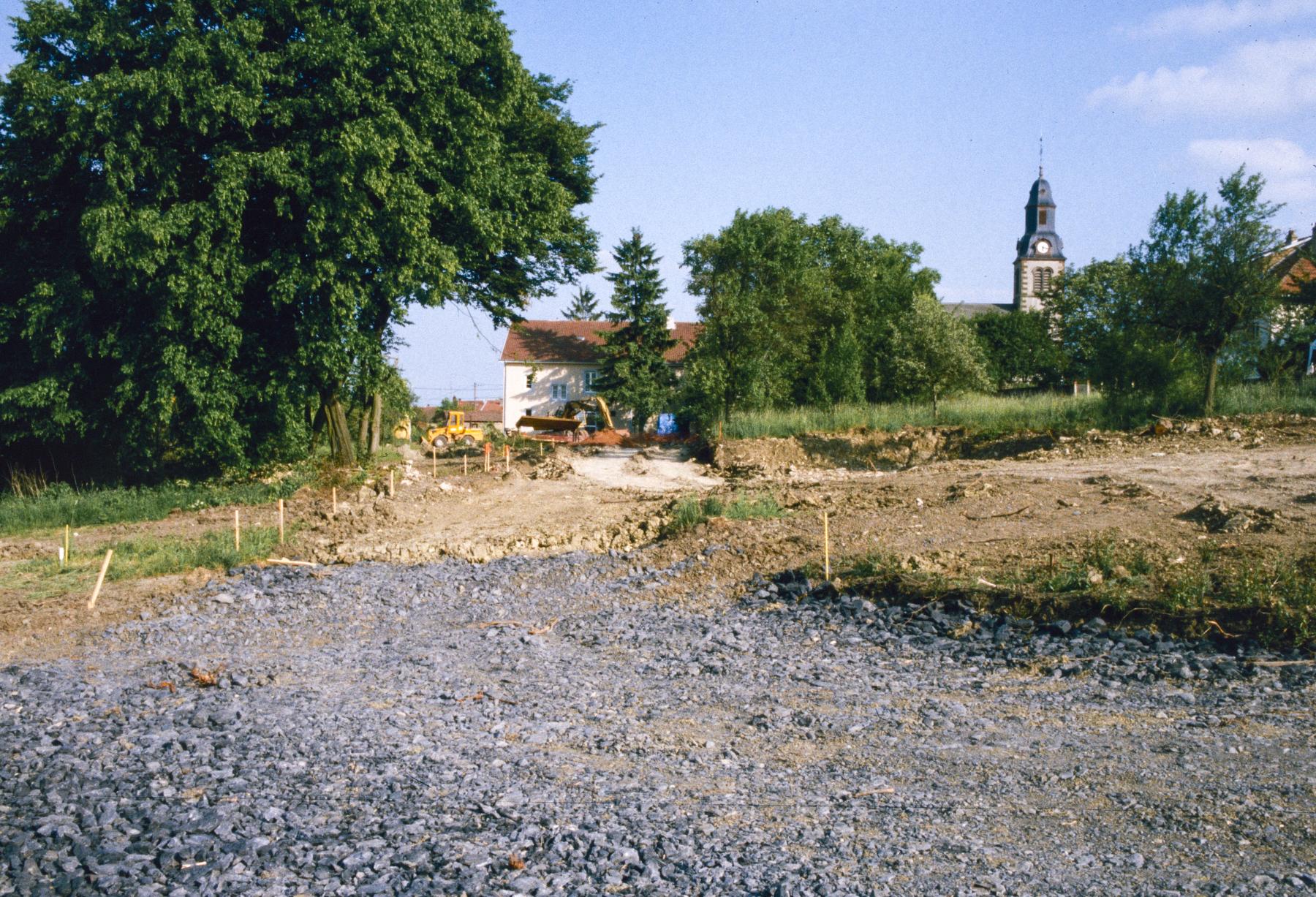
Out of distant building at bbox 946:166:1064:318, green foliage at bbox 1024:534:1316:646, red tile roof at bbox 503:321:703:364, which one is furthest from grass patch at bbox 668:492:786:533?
distant building at bbox 946:166:1064:318

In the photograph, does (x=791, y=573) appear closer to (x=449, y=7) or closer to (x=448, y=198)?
(x=448, y=198)

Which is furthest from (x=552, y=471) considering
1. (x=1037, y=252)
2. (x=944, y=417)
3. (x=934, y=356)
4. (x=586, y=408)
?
(x=1037, y=252)

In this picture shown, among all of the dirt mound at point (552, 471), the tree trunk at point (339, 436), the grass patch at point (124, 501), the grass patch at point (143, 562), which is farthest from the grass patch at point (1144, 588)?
the tree trunk at point (339, 436)

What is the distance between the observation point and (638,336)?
42062mm

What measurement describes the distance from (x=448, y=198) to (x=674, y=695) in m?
13.9

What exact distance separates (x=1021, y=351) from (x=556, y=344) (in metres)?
25.3

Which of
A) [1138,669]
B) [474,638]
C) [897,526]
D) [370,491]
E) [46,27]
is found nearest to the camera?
[1138,669]

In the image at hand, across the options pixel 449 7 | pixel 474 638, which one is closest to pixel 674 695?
pixel 474 638

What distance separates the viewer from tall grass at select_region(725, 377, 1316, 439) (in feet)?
67.3

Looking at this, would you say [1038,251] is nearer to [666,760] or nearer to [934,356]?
[934,356]

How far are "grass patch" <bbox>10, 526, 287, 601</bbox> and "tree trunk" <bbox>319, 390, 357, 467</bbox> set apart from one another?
7.22 m

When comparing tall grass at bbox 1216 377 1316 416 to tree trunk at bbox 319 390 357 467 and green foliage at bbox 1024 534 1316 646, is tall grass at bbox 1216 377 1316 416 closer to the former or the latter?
green foliage at bbox 1024 534 1316 646

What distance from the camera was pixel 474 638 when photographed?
9.65 metres

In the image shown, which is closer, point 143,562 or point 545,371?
point 143,562
